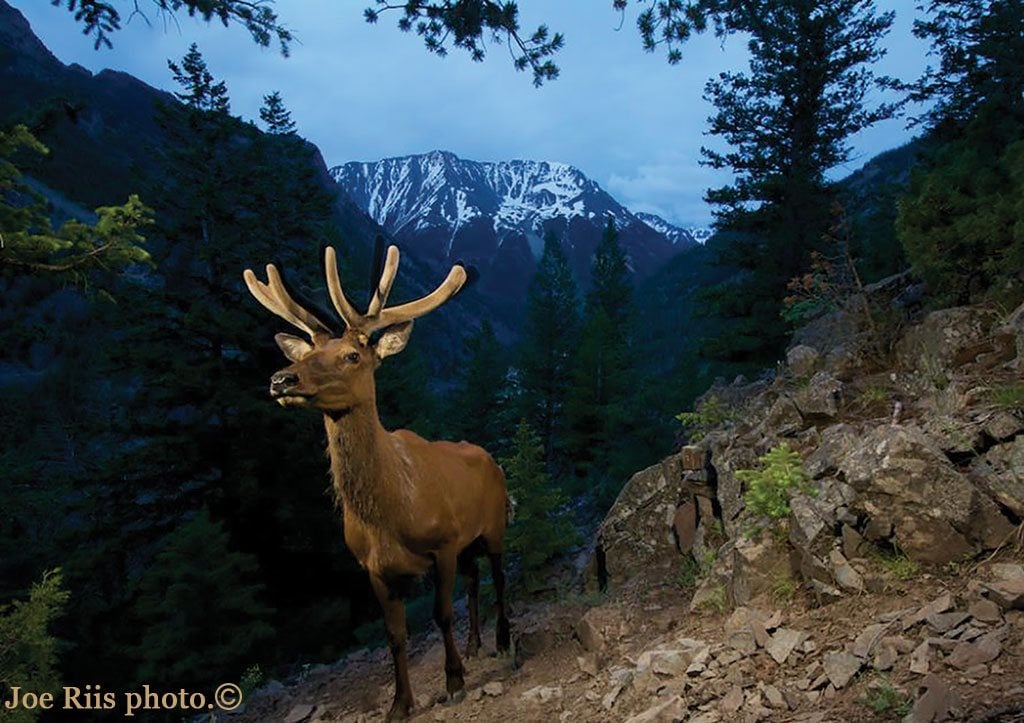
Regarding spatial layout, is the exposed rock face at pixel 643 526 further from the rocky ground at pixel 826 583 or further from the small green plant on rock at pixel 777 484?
the small green plant on rock at pixel 777 484

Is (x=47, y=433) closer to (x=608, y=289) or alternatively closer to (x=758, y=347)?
(x=758, y=347)

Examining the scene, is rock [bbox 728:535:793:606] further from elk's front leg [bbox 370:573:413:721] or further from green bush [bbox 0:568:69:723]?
green bush [bbox 0:568:69:723]

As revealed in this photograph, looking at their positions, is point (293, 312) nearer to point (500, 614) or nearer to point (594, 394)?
point (500, 614)

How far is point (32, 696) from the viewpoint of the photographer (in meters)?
5.37

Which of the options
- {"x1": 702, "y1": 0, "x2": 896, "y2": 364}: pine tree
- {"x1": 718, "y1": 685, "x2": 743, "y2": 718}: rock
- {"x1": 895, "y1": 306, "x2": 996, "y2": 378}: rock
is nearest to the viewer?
{"x1": 718, "y1": 685, "x2": 743, "y2": 718}: rock

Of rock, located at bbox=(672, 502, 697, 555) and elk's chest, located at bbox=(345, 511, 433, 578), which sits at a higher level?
elk's chest, located at bbox=(345, 511, 433, 578)

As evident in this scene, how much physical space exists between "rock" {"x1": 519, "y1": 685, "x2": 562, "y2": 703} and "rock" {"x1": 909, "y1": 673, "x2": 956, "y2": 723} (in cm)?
271

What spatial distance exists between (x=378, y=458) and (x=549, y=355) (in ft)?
81.5

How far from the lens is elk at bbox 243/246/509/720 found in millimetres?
4430

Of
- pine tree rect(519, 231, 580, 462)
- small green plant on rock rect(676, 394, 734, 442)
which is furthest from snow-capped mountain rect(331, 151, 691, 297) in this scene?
small green plant on rock rect(676, 394, 734, 442)

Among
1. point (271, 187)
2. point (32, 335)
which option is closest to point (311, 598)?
point (32, 335)

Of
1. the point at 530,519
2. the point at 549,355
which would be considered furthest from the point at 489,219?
the point at 530,519

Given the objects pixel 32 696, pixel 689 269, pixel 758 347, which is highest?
pixel 689 269

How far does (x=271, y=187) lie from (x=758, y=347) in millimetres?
12793
